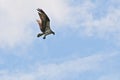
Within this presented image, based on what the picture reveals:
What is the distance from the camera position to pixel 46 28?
294ft

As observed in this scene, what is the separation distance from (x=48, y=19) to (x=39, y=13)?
2.60 m

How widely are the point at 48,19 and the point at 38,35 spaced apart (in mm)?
3112

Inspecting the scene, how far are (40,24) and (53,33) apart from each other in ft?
11.2

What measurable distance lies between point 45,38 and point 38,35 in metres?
1.99

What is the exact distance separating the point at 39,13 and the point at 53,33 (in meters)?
3.56

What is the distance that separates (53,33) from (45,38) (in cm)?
184

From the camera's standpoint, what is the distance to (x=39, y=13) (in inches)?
3460

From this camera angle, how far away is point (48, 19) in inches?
3543

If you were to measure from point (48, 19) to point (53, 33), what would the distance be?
2.84 metres

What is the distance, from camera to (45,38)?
87.0 metres

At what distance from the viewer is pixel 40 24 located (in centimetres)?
9069

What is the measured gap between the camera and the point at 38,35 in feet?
291

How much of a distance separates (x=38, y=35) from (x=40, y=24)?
266 centimetres
